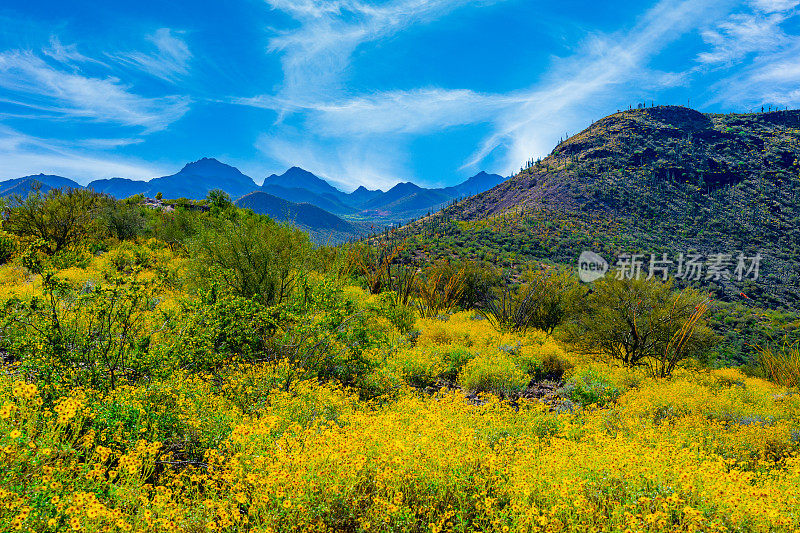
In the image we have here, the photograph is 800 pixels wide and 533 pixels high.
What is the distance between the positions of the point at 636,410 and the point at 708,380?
20.7 feet

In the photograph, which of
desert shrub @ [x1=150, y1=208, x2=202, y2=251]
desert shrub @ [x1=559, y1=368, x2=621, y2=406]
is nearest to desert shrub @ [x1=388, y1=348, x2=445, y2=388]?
desert shrub @ [x1=559, y1=368, x2=621, y2=406]

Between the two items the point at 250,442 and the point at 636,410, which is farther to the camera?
the point at 636,410

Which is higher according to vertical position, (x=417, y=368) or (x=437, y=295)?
(x=437, y=295)

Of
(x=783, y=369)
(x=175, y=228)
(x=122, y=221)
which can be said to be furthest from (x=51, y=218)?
(x=783, y=369)

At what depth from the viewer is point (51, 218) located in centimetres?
1689

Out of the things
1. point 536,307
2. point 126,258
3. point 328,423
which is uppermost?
point 126,258

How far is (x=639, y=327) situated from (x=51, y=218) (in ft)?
81.8

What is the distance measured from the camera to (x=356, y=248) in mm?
22906

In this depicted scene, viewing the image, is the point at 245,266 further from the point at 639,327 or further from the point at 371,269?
the point at 639,327

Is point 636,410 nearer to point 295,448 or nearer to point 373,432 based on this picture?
point 373,432

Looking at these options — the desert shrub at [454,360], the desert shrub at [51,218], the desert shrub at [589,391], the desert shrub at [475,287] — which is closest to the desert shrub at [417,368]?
the desert shrub at [454,360]

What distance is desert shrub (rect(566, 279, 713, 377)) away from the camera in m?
12.7

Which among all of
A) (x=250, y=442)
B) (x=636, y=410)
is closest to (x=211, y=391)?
(x=250, y=442)

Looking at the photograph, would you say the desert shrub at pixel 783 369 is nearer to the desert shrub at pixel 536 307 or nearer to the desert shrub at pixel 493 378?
the desert shrub at pixel 536 307
